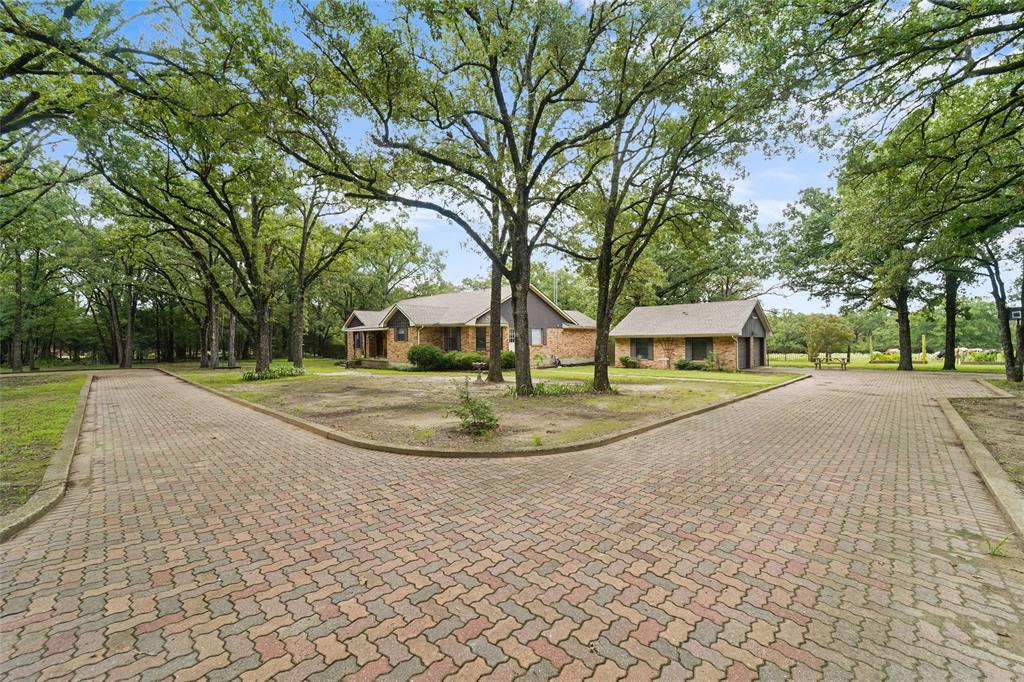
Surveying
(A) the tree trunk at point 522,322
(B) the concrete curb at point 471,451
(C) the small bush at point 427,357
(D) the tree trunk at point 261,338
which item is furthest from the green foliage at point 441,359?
(B) the concrete curb at point 471,451

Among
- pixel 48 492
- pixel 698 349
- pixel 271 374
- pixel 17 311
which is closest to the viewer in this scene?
pixel 48 492

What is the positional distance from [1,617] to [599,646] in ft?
12.7

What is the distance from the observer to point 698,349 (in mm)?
28969

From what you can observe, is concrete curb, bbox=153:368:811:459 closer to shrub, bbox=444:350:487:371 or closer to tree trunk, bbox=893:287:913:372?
shrub, bbox=444:350:487:371

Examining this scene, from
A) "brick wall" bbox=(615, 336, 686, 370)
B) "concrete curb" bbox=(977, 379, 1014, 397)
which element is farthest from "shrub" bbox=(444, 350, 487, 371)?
"concrete curb" bbox=(977, 379, 1014, 397)

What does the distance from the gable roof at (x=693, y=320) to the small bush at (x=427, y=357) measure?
12.6 meters

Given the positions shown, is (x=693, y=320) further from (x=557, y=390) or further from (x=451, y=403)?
(x=451, y=403)

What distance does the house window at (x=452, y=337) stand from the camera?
2981 cm

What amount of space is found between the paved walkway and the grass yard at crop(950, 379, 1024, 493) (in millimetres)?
560

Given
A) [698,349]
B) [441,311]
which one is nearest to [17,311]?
[441,311]

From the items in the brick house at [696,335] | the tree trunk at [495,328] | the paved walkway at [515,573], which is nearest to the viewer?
the paved walkway at [515,573]

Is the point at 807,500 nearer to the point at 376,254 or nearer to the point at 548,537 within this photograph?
the point at 548,537

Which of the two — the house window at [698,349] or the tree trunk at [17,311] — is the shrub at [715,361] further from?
the tree trunk at [17,311]

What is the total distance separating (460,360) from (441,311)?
6194 millimetres
